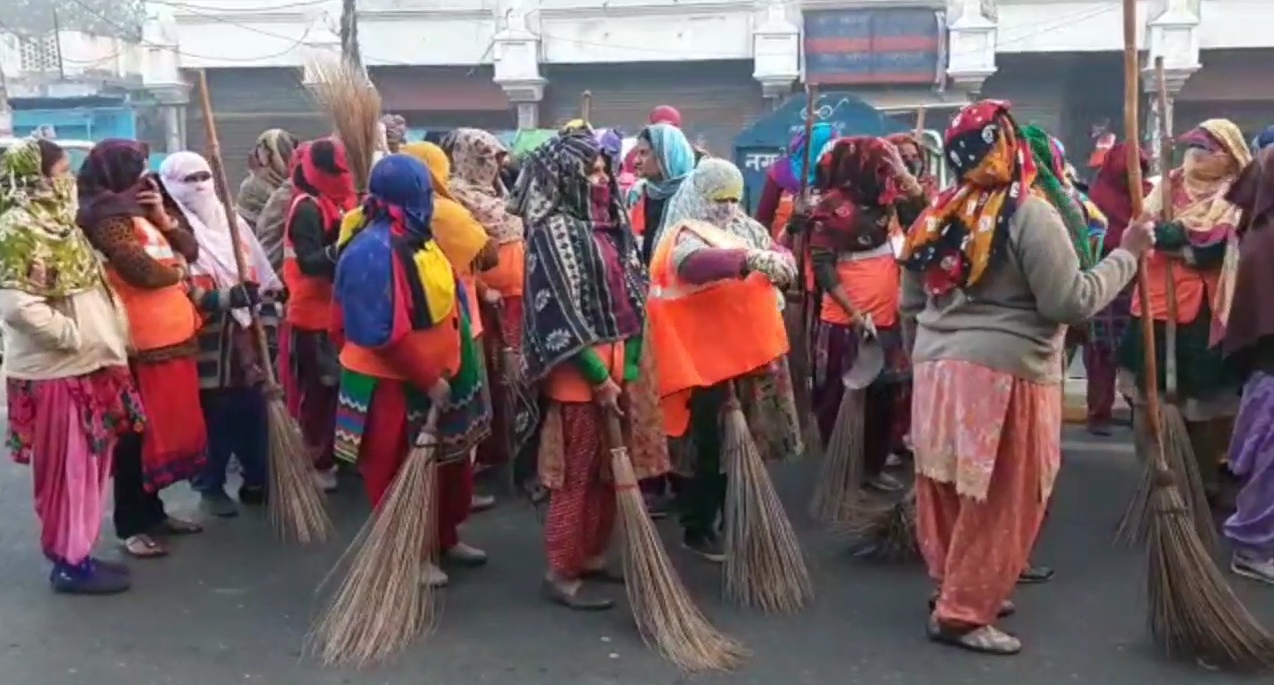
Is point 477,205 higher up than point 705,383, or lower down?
higher up

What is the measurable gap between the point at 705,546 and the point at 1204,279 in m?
2.25

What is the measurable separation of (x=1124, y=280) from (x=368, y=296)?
231 cm

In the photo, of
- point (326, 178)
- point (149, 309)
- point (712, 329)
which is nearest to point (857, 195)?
point (712, 329)

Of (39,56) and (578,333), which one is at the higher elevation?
(39,56)

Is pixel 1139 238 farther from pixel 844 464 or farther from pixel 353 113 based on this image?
pixel 353 113

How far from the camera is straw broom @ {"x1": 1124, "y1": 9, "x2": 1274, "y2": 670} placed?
3.80 m

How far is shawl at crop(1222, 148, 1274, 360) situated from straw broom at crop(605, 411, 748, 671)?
2.07 metres

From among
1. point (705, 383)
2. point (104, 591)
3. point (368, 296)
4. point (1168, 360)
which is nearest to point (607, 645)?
point (705, 383)

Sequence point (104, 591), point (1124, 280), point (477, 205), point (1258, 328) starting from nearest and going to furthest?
point (1124, 280) < point (1258, 328) < point (104, 591) < point (477, 205)

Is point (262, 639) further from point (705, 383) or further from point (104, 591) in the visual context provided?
point (705, 383)

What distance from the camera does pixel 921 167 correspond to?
611 centimetres

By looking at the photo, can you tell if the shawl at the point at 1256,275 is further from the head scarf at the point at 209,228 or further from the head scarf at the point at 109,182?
the head scarf at the point at 109,182

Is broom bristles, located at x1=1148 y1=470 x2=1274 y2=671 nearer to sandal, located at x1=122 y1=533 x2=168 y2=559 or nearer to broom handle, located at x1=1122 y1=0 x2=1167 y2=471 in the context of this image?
broom handle, located at x1=1122 y1=0 x2=1167 y2=471

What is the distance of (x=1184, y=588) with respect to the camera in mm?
3838
